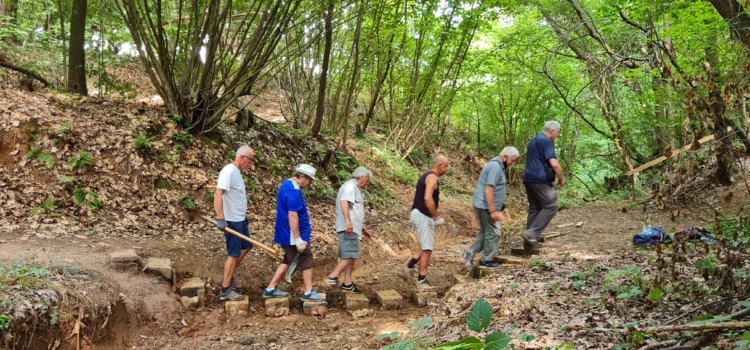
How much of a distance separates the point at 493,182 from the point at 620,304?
2.48 metres

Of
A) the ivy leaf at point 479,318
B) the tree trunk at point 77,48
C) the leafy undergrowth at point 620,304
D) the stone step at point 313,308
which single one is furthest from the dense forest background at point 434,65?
the stone step at point 313,308

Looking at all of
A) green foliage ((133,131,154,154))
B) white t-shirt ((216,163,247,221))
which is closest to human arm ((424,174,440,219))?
white t-shirt ((216,163,247,221))

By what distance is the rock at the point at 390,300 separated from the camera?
5805mm

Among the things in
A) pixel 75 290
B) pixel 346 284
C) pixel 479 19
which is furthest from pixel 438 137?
pixel 75 290

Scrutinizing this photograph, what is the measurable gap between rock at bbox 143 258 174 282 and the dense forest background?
3.97 meters

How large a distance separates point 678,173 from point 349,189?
3712 mm

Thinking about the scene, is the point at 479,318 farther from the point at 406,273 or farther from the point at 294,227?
the point at 406,273

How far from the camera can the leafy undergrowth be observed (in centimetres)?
265

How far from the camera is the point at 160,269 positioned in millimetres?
5492

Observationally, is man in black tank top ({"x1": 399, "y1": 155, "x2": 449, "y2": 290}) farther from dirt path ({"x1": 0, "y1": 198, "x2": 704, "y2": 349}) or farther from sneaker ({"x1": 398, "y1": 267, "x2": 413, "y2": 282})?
dirt path ({"x1": 0, "y1": 198, "x2": 704, "y2": 349})

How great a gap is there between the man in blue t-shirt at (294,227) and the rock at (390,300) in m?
0.78

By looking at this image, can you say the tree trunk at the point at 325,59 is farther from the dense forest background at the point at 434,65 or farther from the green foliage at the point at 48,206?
the green foliage at the point at 48,206

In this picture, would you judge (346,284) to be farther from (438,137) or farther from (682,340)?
(438,137)

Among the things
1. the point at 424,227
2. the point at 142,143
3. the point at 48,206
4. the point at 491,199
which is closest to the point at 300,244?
the point at 424,227
